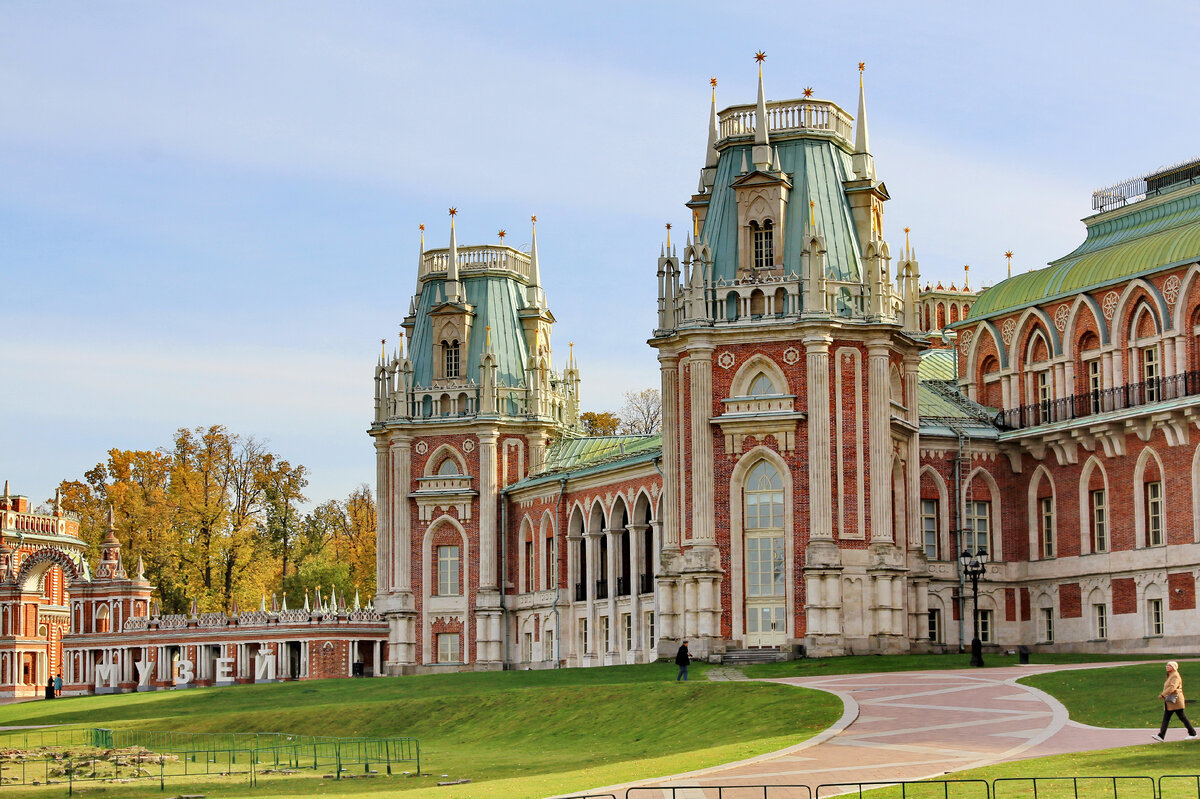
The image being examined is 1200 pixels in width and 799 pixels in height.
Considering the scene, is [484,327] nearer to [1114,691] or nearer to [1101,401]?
[1101,401]

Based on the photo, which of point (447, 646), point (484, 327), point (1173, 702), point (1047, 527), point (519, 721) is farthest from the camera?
point (484, 327)

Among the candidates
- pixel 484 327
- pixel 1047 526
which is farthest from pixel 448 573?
pixel 1047 526

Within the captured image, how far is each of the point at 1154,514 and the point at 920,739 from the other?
91.3ft

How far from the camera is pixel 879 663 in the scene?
4966cm

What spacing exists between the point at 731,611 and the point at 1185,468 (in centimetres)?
1492

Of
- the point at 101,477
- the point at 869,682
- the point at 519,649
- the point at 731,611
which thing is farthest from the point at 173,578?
the point at 869,682

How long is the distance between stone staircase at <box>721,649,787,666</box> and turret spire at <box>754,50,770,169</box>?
1581 cm

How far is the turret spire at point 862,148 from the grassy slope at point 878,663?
1695cm

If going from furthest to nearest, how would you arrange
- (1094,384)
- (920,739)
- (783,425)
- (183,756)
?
(1094,384)
(783,425)
(183,756)
(920,739)

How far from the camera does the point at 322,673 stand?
247 ft

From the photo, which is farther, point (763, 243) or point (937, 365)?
point (937, 365)

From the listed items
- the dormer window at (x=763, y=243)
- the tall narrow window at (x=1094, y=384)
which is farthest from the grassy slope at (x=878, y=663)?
the dormer window at (x=763, y=243)

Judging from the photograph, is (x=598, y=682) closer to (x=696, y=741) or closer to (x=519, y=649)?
(x=696, y=741)

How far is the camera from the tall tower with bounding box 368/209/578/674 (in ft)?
246
